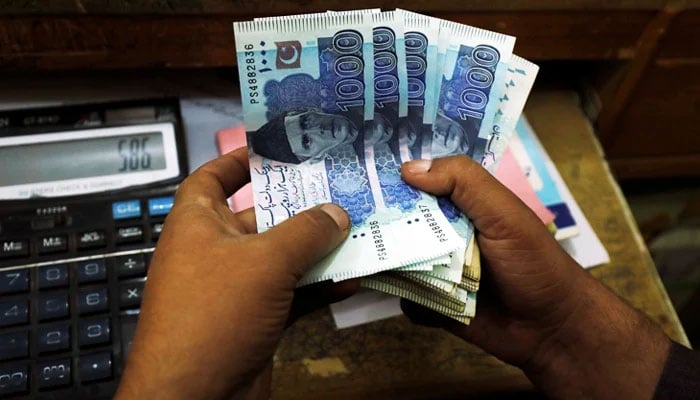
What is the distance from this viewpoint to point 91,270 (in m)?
0.60

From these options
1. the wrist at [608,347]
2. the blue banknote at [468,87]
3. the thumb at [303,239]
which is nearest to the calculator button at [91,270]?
the thumb at [303,239]

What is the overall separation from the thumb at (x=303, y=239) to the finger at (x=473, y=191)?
95mm

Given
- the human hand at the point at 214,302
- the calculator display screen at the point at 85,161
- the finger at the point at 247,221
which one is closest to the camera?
the human hand at the point at 214,302

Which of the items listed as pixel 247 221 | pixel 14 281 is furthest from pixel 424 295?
pixel 14 281

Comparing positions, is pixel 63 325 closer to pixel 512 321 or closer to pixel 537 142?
pixel 512 321

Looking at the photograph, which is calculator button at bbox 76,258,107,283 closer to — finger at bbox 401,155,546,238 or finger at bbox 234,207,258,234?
finger at bbox 234,207,258,234

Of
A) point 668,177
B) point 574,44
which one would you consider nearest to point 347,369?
point 574,44

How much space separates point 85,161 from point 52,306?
16 cm

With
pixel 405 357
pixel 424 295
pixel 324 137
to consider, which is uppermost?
pixel 324 137

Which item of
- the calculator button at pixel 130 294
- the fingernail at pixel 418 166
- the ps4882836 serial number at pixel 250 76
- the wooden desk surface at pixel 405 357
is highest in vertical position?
the ps4882836 serial number at pixel 250 76

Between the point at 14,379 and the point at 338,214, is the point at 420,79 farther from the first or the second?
the point at 14,379

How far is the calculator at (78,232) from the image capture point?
0.56 metres

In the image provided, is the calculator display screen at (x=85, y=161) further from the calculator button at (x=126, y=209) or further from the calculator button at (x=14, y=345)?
the calculator button at (x=14, y=345)

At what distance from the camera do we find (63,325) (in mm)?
570
